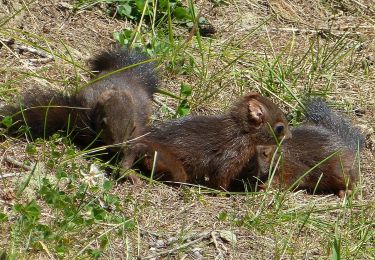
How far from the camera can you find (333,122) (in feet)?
24.7

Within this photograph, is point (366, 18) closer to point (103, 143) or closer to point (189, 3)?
point (189, 3)

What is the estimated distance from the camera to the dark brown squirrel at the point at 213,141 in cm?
680

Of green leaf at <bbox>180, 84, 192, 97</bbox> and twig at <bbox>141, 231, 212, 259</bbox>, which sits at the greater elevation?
green leaf at <bbox>180, 84, 192, 97</bbox>

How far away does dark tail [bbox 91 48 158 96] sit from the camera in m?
7.47

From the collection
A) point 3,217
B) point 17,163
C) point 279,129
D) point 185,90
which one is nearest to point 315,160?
point 279,129

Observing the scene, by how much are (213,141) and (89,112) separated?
94 cm

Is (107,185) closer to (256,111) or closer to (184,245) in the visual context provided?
(184,245)

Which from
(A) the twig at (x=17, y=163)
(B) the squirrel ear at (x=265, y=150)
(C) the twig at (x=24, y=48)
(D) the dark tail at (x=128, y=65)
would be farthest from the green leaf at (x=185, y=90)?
(A) the twig at (x=17, y=163)

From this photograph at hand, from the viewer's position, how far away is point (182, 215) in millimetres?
6168

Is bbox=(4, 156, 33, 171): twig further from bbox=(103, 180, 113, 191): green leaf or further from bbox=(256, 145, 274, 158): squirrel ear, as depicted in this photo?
bbox=(256, 145, 274, 158): squirrel ear

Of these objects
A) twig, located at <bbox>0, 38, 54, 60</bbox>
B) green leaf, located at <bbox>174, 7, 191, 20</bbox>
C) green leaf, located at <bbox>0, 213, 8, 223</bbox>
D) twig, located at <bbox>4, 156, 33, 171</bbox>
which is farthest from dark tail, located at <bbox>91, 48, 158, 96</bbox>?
green leaf, located at <bbox>0, 213, 8, 223</bbox>

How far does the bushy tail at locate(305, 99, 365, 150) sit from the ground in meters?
0.21

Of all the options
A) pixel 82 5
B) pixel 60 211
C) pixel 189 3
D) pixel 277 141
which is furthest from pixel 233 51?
pixel 60 211

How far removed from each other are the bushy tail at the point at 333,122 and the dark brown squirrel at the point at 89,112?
1.35 m
